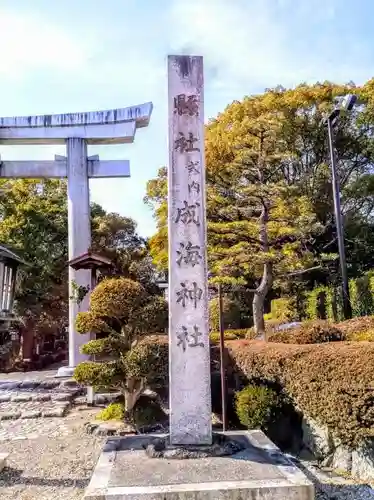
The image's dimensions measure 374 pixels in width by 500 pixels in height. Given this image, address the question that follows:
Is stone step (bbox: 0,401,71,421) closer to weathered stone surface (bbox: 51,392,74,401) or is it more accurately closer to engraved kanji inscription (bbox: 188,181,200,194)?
weathered stone surface (bbox: 51,392,74,401)

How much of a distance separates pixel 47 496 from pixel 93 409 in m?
4.51

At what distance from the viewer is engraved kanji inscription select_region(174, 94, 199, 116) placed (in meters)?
5.44

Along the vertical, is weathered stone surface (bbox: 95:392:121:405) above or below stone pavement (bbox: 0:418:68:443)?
above

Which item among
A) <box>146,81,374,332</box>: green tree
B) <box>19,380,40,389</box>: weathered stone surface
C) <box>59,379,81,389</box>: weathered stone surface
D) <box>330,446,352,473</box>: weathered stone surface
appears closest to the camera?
<box>330,446,352,473</box>: weathered stone surface

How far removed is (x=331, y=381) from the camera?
18.2ft

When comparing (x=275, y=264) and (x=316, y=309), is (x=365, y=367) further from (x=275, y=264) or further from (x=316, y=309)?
(x=316, y=309)

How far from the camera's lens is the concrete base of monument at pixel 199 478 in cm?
384

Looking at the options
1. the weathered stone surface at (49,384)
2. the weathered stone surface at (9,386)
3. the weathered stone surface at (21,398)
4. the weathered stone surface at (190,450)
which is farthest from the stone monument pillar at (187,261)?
the weathered stone surface at (9,386)

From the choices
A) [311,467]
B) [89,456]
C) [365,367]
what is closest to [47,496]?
[89,456]

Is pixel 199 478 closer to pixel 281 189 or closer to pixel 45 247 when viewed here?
pixel 281 189

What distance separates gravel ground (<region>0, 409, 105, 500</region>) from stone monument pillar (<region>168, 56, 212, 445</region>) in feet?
4.96

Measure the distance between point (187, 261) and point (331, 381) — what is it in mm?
2215

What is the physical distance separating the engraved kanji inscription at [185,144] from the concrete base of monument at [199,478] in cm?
324

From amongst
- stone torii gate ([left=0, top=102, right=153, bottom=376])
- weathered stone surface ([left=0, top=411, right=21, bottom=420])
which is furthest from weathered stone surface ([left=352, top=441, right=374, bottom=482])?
stone torii gate ([left=0, top=102, right=153, bottom=376])
